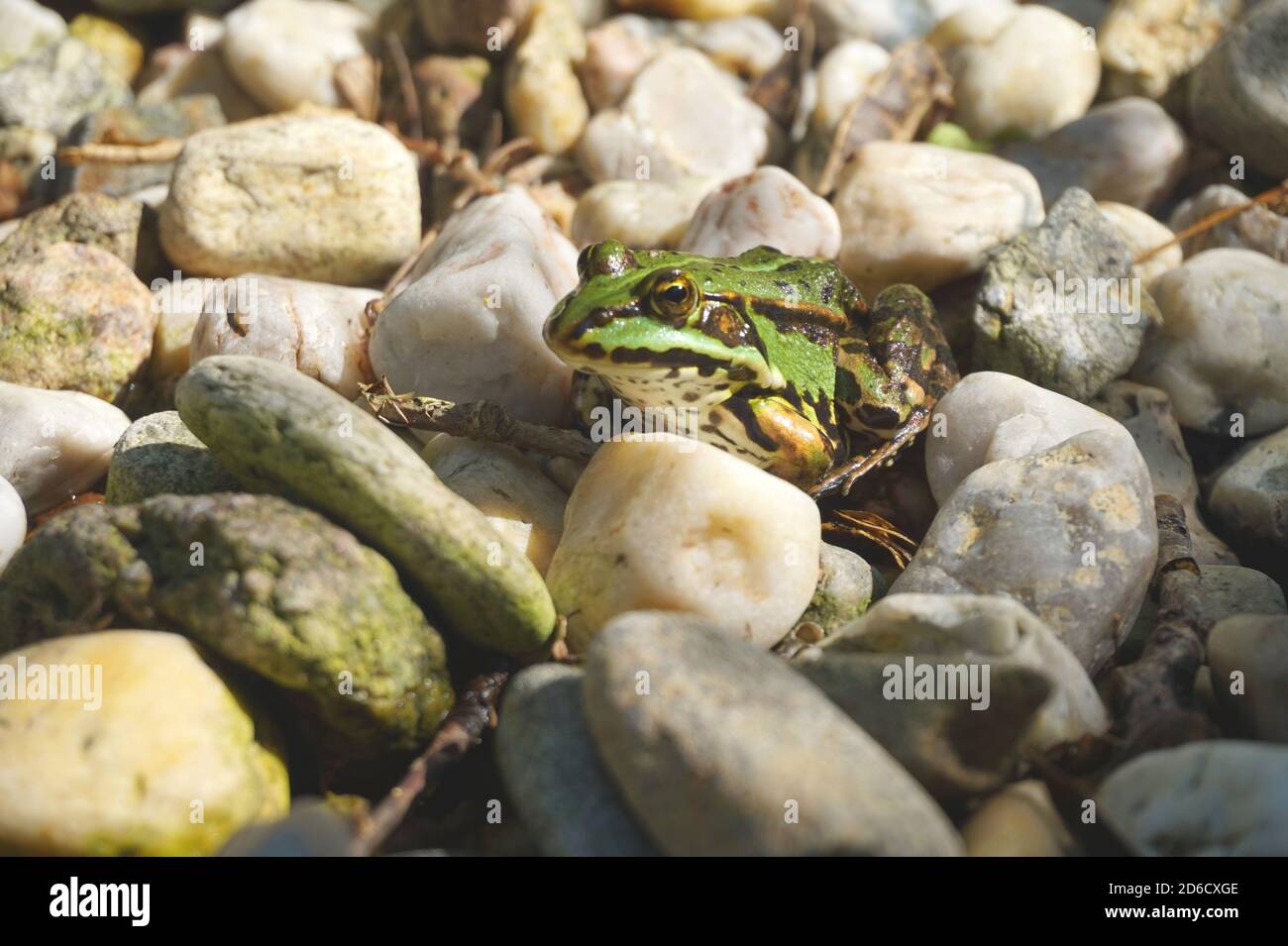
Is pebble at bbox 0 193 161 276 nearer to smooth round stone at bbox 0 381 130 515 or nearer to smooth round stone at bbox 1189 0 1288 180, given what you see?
smooth round stone at bbox 0 381 130 515

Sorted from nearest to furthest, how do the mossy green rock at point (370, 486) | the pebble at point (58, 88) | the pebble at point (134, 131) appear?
the mossy green rock at point (370, 486)
the pebble at point (134, 131)
the pebble at point (58, 88)

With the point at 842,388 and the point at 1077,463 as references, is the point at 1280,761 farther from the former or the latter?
the point at 842,388

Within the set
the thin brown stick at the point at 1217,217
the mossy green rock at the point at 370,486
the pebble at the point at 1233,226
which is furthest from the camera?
the pebble at the point at 1233,226

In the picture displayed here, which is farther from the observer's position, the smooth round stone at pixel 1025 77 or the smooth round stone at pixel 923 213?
the smooth round stone at pixel 1025 77

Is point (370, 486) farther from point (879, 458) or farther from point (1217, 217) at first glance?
point (1217, 217)

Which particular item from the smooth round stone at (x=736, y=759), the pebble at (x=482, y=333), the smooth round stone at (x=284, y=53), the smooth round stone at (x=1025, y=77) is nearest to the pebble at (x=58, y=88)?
the smooth round stone at (x=284, y=53)

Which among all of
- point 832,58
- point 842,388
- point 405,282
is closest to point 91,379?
point 405,282

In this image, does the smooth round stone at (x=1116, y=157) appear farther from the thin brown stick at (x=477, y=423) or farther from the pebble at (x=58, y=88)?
the pebble at (x=58, y=88)

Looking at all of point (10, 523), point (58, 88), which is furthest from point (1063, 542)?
point (58, 88)
